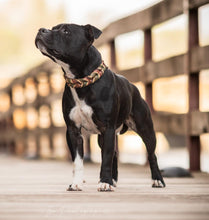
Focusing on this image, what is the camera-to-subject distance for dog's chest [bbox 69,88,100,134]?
310cm

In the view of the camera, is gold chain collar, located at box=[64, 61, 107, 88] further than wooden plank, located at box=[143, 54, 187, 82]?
No

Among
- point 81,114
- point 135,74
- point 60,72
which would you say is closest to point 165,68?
point 135,74

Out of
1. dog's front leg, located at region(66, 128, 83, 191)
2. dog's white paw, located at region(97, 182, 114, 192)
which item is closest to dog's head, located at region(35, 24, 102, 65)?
dog's front leg, located at region(66, 128, 83, 191)

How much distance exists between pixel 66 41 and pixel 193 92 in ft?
6.04

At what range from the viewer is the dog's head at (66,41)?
119 inches

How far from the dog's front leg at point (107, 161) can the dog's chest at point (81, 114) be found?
0.12m

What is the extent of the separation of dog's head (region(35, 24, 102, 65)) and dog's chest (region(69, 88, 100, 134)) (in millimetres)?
235

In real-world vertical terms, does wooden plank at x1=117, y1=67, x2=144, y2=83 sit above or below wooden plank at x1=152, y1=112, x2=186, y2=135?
above

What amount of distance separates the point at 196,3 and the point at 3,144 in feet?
21.9

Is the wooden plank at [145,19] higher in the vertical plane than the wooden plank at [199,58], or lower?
higher

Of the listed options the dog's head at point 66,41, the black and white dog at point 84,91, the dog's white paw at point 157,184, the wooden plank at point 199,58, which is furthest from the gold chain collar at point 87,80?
the wooden plank at point 199,58

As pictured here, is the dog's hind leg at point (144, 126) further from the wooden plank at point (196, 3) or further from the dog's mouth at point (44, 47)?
the wooden plank at point (196, 3)

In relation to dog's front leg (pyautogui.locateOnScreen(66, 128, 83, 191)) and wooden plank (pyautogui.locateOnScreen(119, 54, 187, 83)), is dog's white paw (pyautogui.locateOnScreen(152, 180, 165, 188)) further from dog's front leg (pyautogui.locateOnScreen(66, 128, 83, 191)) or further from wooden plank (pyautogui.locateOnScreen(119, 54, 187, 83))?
wooden plank (pyautogui.locateOnScreen(119, 54, 187, 83))

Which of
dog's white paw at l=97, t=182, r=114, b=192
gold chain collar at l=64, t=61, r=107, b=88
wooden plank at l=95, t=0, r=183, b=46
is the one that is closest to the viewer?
dog's white paw at l=97, t=182, r=114, b=192
